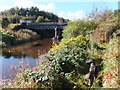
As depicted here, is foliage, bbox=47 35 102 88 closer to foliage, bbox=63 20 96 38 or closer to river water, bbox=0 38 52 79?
river water, bbox=0 38 52 79

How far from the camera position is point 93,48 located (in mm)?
7281

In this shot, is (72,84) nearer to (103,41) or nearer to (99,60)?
(99,60)

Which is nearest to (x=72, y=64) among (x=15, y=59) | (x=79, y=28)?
(x=15, y=59)

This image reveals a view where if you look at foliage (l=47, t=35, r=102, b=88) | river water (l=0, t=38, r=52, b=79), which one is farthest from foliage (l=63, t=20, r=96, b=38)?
foliage (l=47, t=35, r=102, b=88)

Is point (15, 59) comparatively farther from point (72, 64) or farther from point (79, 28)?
point (79, 28)

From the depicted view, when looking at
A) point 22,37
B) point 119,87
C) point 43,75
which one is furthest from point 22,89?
point 22,37

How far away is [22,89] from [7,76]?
2.55 metres

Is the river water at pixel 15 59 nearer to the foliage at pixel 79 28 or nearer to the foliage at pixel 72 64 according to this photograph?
the foliage at pixel 72 64

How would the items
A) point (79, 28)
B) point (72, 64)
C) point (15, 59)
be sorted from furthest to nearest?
point (79, 28) → point (15, 59) → point (72, 64)

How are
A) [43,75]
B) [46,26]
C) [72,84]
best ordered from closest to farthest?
[43,75] < [72,84] < [46,26]

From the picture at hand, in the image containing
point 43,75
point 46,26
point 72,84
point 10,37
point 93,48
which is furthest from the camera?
point 46,26

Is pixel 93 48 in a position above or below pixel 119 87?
above

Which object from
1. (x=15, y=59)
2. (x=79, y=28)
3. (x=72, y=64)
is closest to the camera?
(x=72, y=64)

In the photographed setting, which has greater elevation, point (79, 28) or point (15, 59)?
point (79, 28)
